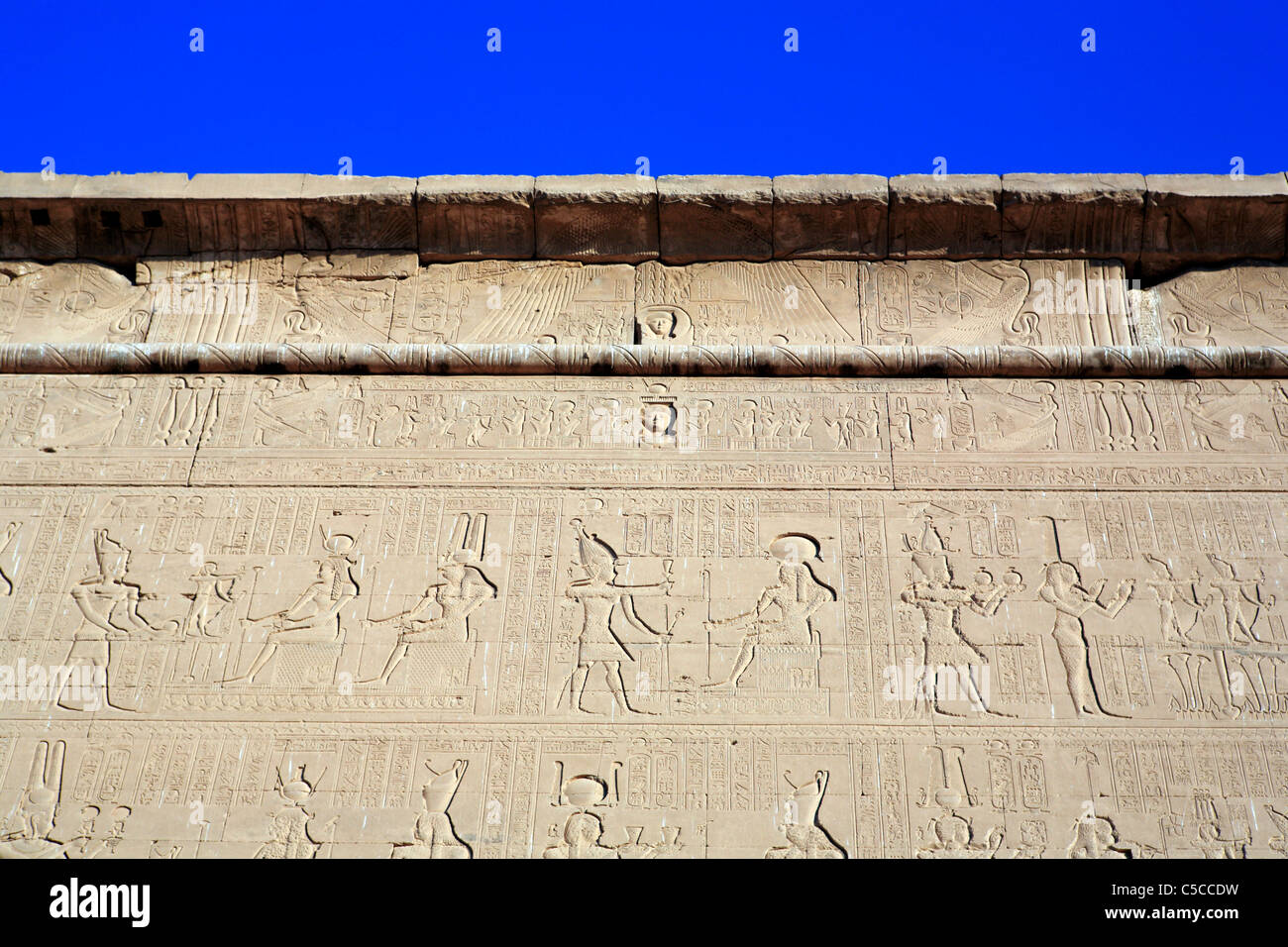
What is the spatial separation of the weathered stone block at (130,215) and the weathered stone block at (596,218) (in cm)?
176

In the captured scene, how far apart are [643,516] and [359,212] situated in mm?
2204

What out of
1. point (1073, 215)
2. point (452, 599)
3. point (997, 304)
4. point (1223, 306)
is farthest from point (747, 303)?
point (1223, 306)

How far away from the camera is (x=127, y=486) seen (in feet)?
18.8

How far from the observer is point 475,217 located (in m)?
6.49

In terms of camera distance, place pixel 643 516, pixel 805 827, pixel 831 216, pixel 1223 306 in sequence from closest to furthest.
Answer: pixel 805 827 → pixel 643 516 → pixel 1223 306 → pixel 831 216

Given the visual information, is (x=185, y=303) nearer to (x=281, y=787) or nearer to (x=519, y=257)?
(x=519, y=257)

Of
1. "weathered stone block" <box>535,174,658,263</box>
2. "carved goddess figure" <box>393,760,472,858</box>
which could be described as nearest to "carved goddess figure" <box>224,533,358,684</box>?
"carved goddess figure" <box>393,760,472,858</box>

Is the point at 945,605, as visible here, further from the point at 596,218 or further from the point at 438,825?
the point at 596,218

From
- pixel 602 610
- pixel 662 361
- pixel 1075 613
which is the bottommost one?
pixel 1075 613

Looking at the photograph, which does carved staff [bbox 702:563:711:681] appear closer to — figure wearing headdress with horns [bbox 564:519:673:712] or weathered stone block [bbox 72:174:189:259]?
figure wearing headdress with horns [bbox 564:519:673:712]

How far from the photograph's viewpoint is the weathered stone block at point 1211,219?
632 cm

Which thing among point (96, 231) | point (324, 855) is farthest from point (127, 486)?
point (324, 855)

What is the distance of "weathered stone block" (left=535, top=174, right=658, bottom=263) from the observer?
252 inches
